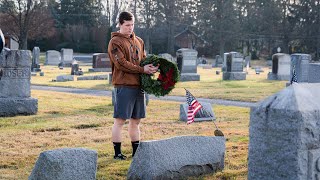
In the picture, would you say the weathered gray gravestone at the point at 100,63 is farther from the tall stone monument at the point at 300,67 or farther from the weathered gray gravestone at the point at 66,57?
the tall stone monument at the point at 300,67

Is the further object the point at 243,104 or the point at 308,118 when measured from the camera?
the point at 243,104

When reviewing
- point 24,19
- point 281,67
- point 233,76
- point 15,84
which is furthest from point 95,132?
point 24,19

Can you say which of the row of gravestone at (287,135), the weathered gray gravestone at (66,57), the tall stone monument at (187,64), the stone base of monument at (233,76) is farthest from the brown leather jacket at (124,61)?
the weathered gray gravestone at (66,57)

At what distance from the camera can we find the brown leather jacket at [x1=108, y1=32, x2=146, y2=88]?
7047mm

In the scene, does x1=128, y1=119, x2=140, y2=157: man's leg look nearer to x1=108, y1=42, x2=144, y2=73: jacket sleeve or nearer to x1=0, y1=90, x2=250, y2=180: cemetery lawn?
x1=0, y1=90, x2=250, y2=180: cemetery lawn

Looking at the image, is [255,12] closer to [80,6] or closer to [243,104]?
[80,6]

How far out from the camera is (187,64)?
92.0 ft

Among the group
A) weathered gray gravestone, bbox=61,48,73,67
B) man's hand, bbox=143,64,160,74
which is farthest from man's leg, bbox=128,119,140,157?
weathered gray gravestone, bbox=61,48,73,67

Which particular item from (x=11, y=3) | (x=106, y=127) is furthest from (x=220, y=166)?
(x=11, y=3)

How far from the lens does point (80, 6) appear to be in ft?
248

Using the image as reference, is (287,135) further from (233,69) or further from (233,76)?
(233,69)

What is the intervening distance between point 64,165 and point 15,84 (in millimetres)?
7480

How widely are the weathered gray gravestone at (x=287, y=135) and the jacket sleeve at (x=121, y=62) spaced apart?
2932 millimetres

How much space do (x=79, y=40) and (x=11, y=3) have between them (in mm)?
13938
